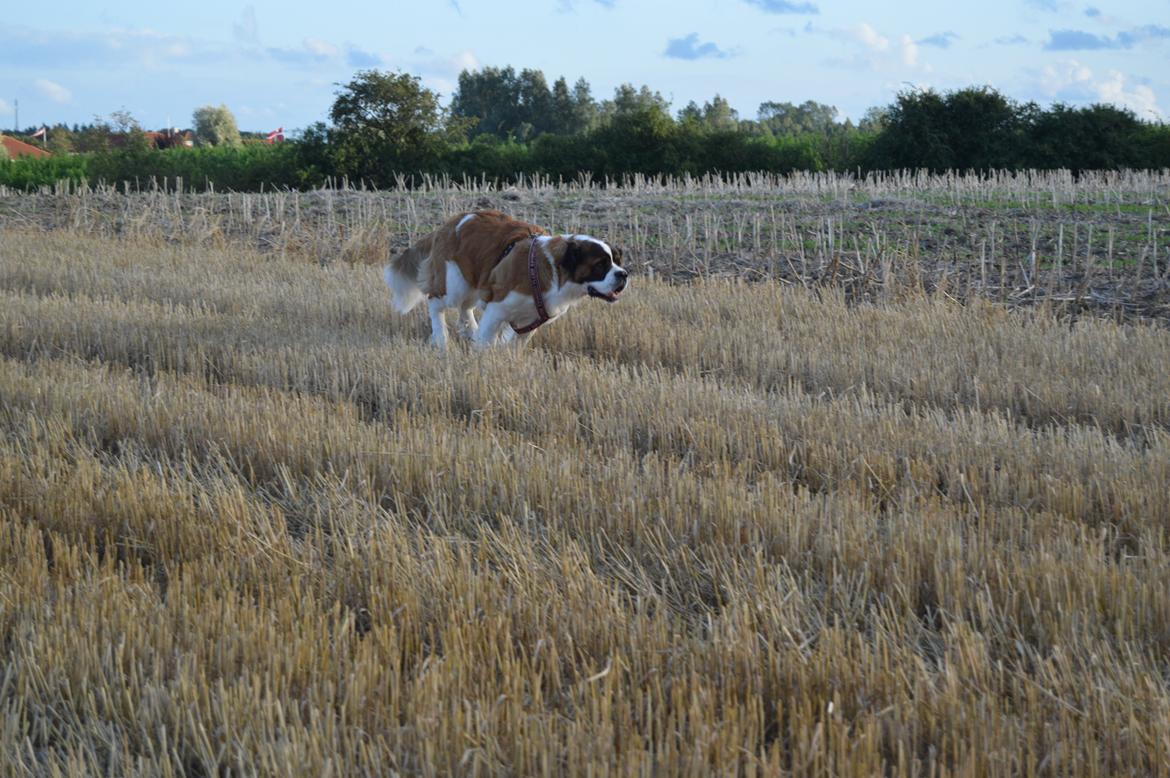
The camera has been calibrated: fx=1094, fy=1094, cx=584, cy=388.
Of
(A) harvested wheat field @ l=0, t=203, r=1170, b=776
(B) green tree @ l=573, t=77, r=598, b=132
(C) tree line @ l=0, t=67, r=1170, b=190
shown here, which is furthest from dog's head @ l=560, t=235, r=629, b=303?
(B) green tree @ l=573, t=77, r=598, b=132

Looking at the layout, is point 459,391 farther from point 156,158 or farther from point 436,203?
point 156,158

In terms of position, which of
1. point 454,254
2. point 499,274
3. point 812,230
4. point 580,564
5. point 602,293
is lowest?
point 580,564

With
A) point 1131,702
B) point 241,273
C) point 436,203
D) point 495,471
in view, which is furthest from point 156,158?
point 1131,702

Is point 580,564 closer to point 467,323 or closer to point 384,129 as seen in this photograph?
point 467,323

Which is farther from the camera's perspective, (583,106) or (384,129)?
(583,106)

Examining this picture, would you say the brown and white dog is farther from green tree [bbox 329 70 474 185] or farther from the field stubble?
green tree [bbox 329 70 474 185]

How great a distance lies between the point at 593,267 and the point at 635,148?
37813 mm

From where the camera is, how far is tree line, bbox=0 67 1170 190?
41.9m

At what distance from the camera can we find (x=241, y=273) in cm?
1234

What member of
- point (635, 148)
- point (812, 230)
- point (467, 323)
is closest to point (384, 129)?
point (635, 148)

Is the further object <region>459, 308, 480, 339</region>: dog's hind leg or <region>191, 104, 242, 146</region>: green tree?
<region>191, 104, 242, 146</region>: green tree

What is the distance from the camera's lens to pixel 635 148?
4441 cm

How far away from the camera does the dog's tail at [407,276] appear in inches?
355

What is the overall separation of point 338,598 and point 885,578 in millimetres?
1827
